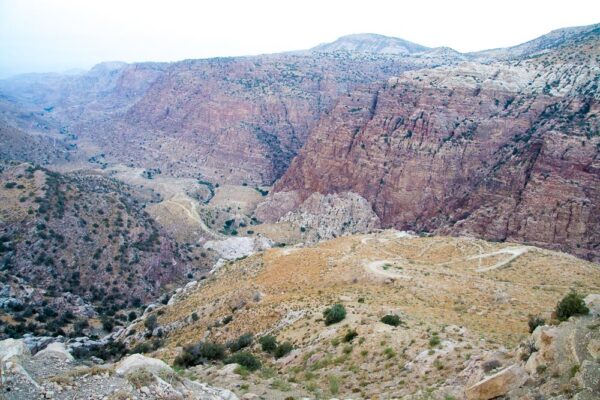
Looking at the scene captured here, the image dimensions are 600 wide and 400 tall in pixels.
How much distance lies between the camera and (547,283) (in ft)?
118

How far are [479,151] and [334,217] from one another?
1150 inches

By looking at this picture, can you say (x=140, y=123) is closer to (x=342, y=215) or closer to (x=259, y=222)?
(x=259, y=222)

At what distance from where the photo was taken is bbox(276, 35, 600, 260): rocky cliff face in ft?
217

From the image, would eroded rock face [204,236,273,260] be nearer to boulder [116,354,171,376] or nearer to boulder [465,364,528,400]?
boulder [116,354,171,376]

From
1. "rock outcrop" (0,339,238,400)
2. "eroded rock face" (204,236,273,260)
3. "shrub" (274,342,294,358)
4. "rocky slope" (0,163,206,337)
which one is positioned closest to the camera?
"rock outcrop" (0,339,238,400)

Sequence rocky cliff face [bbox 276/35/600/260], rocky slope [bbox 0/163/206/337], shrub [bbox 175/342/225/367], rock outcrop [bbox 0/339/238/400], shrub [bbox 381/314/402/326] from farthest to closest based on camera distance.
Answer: rocky cliff face [bbox 276/35/600/260], rocky slope [bbox 0/163/206/337], shrub [bbox 175/342/225/367], shrub [bbox 381/314/402/326], rock outcrop [bbox 0/339/238/400]

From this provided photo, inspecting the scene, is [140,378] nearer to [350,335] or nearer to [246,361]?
[246,361]

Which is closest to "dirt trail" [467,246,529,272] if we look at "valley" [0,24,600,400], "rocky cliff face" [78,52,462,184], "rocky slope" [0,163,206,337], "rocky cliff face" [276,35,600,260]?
"valley" [0,24,600,400]

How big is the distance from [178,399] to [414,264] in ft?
103

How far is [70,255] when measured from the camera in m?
58.1

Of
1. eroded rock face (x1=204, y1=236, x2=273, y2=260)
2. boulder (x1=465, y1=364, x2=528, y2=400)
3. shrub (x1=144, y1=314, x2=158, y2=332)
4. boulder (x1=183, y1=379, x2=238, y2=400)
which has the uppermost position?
boulder (x1=465, y1=364, x2=528, y2=400)

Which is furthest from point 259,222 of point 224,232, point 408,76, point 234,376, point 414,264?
point 234,376

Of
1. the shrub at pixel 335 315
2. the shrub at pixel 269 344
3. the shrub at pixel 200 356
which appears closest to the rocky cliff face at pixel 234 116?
the shrub at pixel 335 315

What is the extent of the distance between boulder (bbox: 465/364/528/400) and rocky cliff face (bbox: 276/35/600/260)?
190ft
